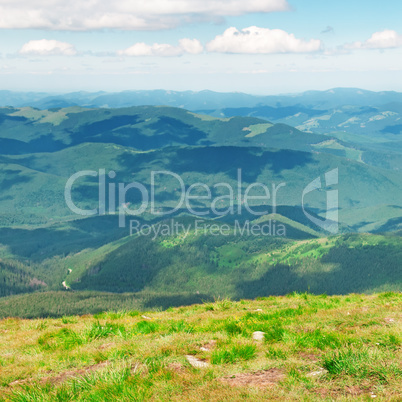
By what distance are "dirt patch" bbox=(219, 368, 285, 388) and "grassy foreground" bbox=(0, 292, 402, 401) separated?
35mm

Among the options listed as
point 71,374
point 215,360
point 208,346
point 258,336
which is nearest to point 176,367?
point 215,360

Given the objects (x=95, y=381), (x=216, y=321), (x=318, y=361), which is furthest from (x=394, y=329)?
(x=95, y=381)

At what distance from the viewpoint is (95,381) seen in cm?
1389

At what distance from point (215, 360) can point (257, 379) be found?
2220 mm

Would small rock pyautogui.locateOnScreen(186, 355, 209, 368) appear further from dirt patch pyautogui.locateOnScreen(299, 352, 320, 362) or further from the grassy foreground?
dirt patch pyautogui.locateOnScreen(299, 352, 320, 362)

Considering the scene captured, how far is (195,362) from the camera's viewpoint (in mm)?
15836

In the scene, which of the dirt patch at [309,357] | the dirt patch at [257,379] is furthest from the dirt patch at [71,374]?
the dirt patch at [309,357]

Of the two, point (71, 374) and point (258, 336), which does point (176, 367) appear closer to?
point (71, 374)

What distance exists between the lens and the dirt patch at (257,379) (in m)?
13.5

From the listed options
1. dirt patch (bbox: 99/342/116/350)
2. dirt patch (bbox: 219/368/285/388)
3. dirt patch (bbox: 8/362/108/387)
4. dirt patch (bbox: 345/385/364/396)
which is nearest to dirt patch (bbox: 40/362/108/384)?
dirt patch (bbox: 8/362/108/387)

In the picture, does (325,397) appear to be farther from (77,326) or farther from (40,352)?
(77,326)

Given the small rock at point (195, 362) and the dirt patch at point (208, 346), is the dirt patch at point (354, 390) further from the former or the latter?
the dirt patch at point (208, 346)

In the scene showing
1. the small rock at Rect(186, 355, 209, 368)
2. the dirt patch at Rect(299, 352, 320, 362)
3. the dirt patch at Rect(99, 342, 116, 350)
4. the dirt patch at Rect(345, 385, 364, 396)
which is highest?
the dirt patch at Rect(345, 385, 364, 396)

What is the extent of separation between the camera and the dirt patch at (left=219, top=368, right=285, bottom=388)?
13.5 meters
